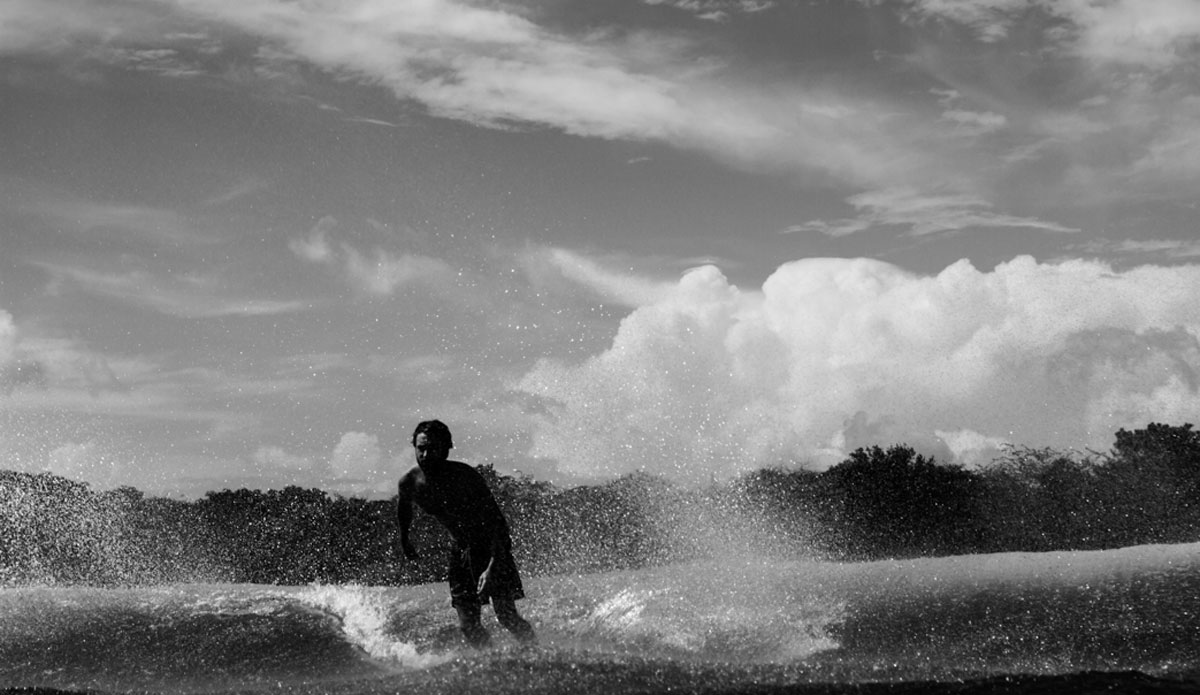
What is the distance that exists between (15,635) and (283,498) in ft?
94.9

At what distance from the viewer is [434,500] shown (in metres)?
15.9

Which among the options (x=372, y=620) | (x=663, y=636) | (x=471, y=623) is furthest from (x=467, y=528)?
(x=372, y=620)

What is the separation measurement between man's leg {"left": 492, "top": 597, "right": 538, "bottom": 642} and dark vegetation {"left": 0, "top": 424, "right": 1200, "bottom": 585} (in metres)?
24.0

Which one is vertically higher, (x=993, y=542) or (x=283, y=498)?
(x=283, y=498)

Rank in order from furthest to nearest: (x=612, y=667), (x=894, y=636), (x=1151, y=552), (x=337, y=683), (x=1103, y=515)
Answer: (x=1103, y=515) → (x=1151, y=552) → (x=894, y=636) → (x=337, y=683) → (x=612, y=667)

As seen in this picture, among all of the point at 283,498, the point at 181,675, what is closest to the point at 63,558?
the point at 283,498

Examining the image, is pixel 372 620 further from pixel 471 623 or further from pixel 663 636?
pixel 663 636

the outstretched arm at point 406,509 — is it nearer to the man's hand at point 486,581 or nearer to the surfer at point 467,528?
the surfer at point 467,528

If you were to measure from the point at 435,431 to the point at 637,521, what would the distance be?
27219 millimetres

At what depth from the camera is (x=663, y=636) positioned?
16.8 m

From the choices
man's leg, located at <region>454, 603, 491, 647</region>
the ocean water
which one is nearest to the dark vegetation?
the ocean water

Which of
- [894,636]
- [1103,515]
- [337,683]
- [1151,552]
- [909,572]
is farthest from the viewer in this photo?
[1103,515]

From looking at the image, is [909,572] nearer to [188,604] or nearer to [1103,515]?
[188,604]

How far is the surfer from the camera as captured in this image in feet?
51.3
